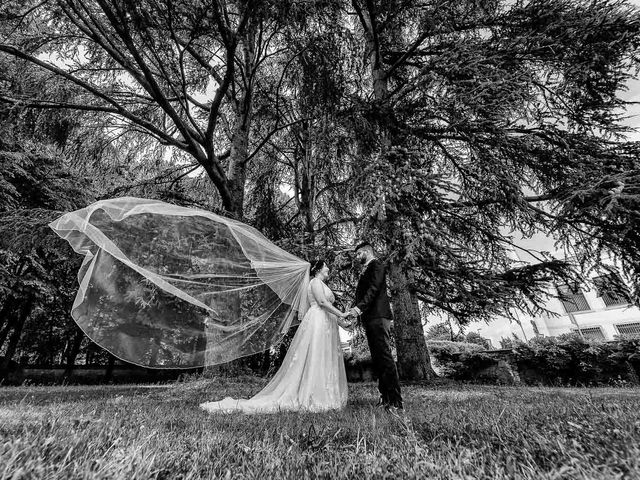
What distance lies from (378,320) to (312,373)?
116 cm

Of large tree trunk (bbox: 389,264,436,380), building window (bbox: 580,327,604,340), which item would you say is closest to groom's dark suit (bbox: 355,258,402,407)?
large tree trunk (bbox: 389,264,436,380)

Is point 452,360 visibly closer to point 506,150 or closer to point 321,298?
point 506,150

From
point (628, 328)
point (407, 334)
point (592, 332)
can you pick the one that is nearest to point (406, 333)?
point (407, 334)

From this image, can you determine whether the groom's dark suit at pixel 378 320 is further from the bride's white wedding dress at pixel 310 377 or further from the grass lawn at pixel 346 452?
the grass lawn at pixel 346 452

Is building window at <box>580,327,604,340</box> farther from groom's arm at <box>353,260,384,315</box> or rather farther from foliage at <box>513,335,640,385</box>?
groom's arm at <box>353,260,384,315</box>

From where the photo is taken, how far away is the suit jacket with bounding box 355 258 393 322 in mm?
3912

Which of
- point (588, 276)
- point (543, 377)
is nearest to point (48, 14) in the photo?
point (588, 276)

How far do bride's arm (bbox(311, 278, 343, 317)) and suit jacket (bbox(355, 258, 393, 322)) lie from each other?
540 mm

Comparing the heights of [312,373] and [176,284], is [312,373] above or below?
below

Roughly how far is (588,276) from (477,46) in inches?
208

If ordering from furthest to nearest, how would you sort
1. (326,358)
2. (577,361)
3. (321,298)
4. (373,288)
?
(577,361), (321,298), (326,358), (373,288)

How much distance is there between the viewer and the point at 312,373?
415cm

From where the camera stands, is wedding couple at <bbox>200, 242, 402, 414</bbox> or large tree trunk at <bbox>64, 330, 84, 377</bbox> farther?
large tree trunk at <bbox>64, 330, 84, 377</bbox>

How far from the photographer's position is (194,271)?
4203mm
